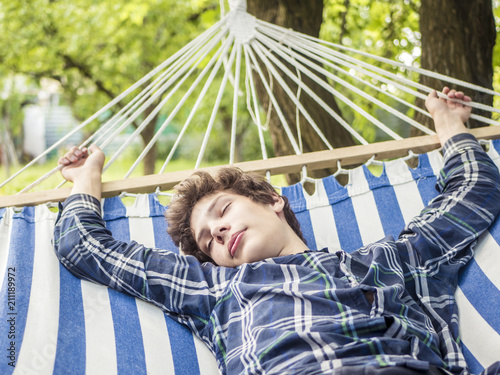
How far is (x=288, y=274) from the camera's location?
4.45 ft

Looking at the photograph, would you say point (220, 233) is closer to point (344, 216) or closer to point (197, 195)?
point (197, 195)

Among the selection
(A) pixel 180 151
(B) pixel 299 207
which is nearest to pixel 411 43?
(B) pixel 299 207

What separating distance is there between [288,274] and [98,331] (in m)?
0.50

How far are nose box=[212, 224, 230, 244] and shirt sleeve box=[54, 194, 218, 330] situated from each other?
0.08 m

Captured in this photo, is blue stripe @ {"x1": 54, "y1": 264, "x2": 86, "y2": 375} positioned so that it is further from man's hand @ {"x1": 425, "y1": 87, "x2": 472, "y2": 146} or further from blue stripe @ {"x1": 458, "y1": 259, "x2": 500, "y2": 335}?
man's hand @ {"x1": 425, "y1": 87, "x2": 472, "y2": 146}

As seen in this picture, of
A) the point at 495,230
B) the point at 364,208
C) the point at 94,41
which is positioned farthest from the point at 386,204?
the point at 94,41

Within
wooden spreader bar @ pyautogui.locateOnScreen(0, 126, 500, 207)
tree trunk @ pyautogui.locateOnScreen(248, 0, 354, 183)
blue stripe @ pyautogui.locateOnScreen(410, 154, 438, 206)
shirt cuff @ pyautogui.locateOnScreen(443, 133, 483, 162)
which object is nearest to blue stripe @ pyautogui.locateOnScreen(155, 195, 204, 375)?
wooden spreader bar @ pyautogui.locateOnScreen(0, 126, 500, 207)

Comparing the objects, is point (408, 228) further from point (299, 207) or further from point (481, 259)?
point (299, 207)

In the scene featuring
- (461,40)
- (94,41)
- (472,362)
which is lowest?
(472,362)

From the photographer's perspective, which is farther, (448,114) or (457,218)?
(448,114)

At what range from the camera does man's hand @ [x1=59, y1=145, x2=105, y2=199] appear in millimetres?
1707

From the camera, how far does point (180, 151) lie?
14055mm

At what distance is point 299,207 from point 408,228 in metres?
0.39

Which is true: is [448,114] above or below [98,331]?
above
